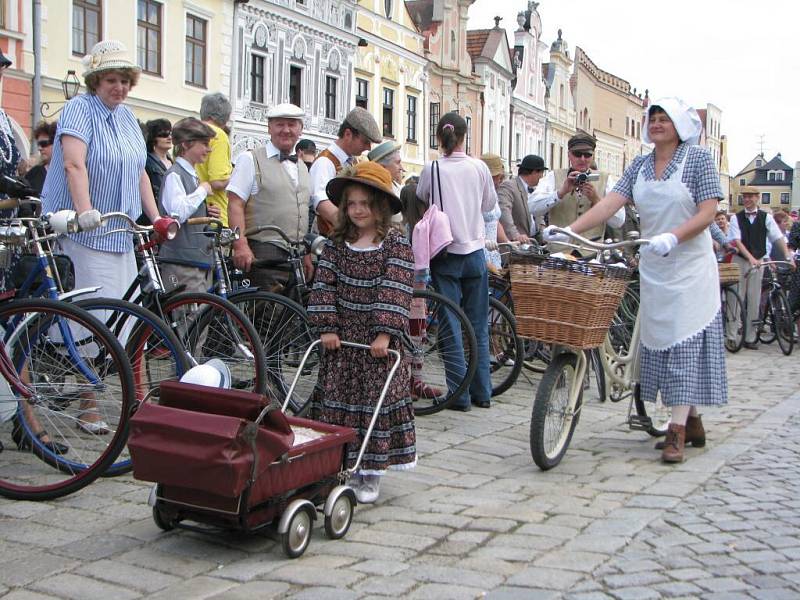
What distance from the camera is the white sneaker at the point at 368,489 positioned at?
4.86 metres

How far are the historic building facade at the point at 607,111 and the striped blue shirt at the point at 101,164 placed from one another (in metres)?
63.3

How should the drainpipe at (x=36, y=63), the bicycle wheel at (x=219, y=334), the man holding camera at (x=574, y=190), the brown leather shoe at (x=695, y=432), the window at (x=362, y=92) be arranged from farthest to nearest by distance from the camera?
1. the window at (x=362, y=92)
2. the drainpipe at (x=36, y=63)
3. the man holding camera at (x=574, y=190)
4. the brown leather shoe at (x=695, y=432)
5. the bicycle wheel at (x=219, y=334)

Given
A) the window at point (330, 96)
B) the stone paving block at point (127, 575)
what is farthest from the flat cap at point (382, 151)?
the window at point (330, 96)

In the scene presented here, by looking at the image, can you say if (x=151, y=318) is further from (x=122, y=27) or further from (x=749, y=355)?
(x=122, y=27)

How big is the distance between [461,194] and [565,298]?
7.08 ft

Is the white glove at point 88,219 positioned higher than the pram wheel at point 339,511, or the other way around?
the white glove at point 88,219

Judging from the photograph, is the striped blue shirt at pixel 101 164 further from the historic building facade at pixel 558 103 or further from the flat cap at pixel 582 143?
the historic building facade at pixel 558 103

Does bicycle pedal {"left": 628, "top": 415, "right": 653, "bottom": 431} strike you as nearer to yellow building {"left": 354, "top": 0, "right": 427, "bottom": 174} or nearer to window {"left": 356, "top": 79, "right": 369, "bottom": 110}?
yellow building {"left": 354, "top": 0, "right": 427, "bottom": 174}

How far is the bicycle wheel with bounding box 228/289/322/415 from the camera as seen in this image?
6.16 metres

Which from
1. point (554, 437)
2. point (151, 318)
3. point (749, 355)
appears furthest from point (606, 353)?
point (749, 355)

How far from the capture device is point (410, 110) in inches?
1623

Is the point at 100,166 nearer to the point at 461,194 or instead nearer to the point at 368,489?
the point at 368,489

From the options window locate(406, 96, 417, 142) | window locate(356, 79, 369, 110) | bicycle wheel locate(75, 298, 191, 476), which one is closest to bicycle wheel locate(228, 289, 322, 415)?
bicycle wheel locate(75, 298, 191, 476)

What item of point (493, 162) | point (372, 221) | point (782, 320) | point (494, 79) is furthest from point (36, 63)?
point (494, 79)
